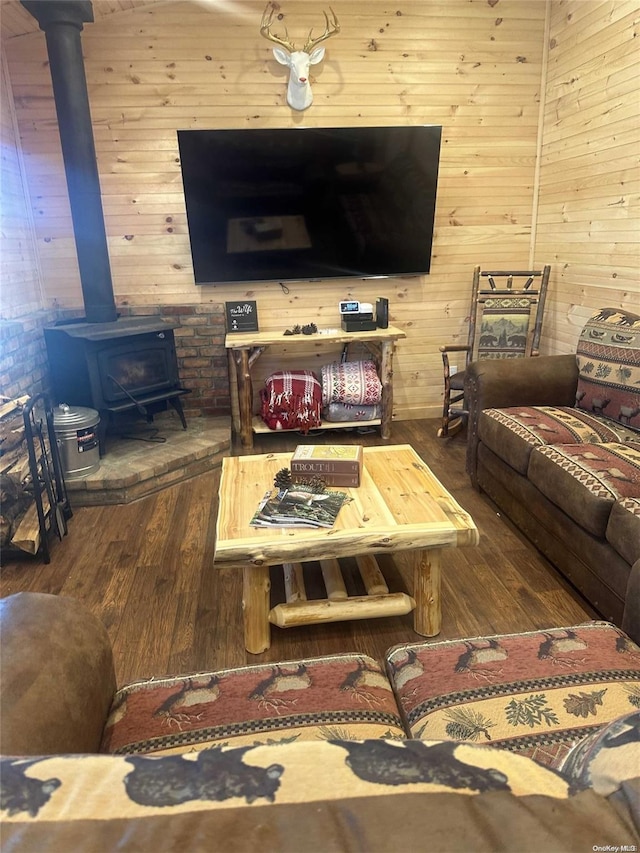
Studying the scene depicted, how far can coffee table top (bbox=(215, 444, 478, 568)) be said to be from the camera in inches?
68.5

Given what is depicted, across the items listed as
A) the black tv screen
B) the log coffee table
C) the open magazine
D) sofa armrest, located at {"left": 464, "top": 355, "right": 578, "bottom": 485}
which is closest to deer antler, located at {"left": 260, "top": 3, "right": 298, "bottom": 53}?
the black tv screen

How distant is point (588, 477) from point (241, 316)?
2.60 meters

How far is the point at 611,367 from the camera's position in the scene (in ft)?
8.96

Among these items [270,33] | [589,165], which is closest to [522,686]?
[589,165]

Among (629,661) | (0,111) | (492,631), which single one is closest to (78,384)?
(0,111)

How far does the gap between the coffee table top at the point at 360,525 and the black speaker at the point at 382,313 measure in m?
1.92

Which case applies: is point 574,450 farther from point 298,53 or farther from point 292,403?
point 298,53

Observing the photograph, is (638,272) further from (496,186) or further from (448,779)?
(448,779)

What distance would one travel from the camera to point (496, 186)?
4.07 meters

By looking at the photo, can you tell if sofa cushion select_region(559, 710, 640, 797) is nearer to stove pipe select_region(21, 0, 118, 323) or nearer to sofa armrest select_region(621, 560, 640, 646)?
sofa armrest select_region(621, 560, 640, 646)

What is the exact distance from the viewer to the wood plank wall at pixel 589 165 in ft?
10.2

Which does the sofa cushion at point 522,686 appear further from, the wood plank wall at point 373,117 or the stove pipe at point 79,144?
the stove pipe at point 79,144

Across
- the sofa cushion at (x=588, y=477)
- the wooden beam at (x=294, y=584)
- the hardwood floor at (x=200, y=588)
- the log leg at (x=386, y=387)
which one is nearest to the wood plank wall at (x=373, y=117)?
the log leg at (x=386, y=387)

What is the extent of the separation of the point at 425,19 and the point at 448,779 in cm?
446
